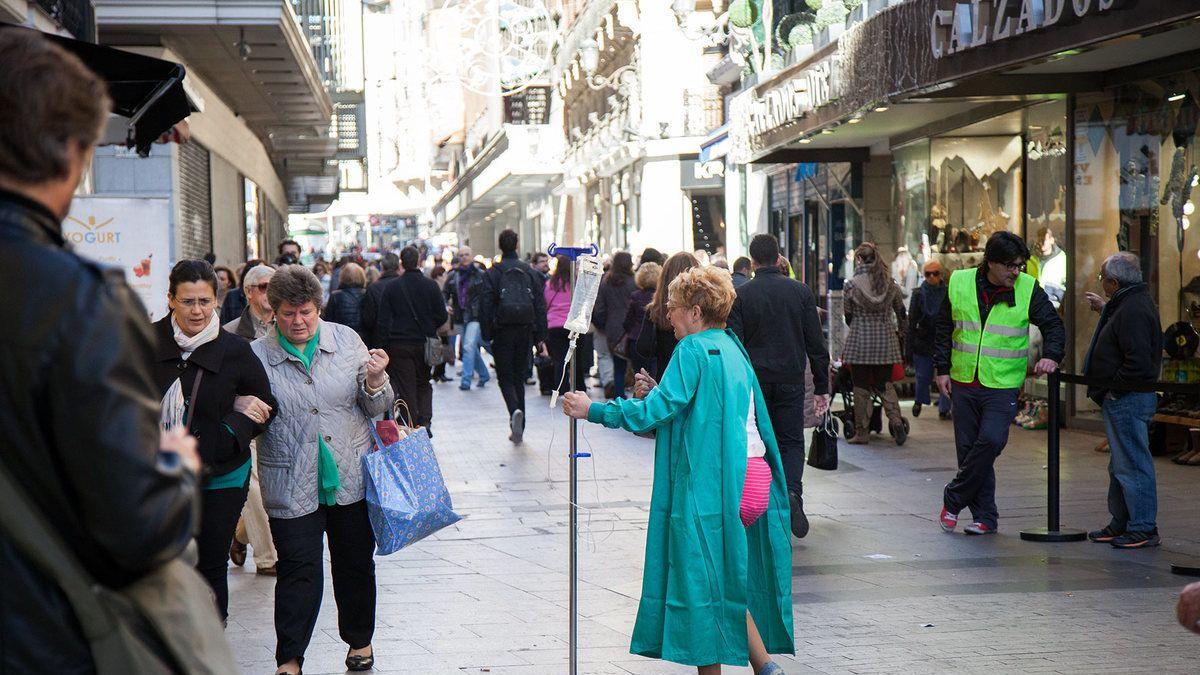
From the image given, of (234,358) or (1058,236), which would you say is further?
(1058,236)

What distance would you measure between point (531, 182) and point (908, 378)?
3799 cm

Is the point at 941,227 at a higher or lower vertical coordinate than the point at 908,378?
higher

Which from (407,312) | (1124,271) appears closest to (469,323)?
(407,312)

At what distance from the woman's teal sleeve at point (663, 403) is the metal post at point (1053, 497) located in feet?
13.6

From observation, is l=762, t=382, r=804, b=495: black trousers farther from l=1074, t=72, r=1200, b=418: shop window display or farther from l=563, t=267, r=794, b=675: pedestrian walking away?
l=1074, t=72, r=1200, b=418: shop window display

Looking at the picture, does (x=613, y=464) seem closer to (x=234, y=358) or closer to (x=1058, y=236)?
(x=1058, y=236)

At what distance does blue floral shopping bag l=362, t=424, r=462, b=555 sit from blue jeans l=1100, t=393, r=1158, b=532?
4640 millimetres

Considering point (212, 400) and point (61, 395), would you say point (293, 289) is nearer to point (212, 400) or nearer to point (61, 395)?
point (212, 400)

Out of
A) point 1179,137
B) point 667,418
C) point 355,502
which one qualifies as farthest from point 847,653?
point 1179,137

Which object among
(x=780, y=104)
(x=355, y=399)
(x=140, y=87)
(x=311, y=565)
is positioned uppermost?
(x=780, y=104)

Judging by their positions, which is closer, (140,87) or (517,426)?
(140,87)

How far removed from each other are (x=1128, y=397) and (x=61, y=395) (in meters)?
7.69

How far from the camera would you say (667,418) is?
17.9ft

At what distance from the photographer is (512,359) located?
15125mm
